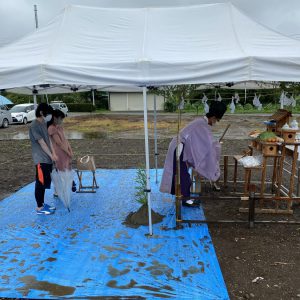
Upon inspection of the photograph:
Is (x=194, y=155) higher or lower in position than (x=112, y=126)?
higher

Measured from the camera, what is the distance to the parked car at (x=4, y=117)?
1858 cm

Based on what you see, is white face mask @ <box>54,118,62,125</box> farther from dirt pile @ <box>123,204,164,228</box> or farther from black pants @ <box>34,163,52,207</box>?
dirt pile @ <box>123,204,164,228</box>

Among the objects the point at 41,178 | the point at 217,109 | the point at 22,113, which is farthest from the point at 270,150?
the point at 22,113

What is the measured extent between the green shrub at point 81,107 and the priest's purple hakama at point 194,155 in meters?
29.8

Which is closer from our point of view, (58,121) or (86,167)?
(58,121)

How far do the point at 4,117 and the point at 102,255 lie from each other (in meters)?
17.6

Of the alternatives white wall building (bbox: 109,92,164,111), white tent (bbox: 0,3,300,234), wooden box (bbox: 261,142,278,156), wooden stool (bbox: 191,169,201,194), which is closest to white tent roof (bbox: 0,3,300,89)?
white tent (bbox: 0,3,300,234)

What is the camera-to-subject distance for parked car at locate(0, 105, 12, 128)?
18581 millimetres

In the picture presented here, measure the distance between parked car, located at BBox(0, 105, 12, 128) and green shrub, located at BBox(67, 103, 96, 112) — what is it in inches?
549

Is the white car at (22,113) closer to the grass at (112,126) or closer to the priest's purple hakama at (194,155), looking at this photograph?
the grass at (112,126)

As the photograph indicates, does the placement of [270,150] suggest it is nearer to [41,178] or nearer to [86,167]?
[86,167]

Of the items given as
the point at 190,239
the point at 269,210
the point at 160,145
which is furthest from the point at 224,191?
the point at 160,145

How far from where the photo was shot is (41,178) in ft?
14.6

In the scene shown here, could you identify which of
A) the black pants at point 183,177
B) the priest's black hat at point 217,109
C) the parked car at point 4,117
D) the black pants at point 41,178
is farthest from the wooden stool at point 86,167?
the parked car at point 4,117
